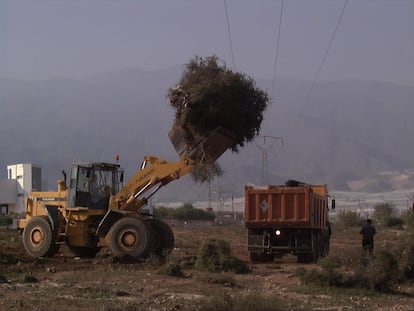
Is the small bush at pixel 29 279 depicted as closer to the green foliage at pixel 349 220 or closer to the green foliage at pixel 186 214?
the green foliage at pixel 349 220

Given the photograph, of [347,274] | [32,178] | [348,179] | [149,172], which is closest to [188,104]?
[149,172]

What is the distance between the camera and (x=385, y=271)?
16.1 meters

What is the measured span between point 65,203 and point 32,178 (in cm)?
5470

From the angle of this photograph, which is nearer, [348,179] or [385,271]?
[385,271]

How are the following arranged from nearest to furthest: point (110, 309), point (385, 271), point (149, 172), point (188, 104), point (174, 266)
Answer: point (110, 309)
point (385, 271)
point (174, 266)
point (188, 104)
point (149, 172)

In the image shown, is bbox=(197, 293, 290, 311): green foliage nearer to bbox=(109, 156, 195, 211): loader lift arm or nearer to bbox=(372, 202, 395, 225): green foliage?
bbox=(109, 156, 195, 211): loader lift arm

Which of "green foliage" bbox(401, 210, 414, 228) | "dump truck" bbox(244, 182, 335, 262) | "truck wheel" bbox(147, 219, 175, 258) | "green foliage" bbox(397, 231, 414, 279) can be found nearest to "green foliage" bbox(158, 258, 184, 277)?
"truck wheel" bbox(147, 219, 175, 258)

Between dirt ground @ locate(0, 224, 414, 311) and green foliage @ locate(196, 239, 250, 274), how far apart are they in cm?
40

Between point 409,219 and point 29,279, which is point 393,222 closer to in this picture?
point 409,219

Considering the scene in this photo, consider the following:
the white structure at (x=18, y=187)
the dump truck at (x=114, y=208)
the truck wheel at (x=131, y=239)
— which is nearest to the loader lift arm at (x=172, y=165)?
the dump truck at (x=114, y=208)

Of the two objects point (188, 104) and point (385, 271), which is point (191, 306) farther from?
point (188, 104)

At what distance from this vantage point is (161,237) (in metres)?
23.5

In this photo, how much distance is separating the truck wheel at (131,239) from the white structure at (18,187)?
2174 inches

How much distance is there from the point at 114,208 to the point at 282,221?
5750mm
